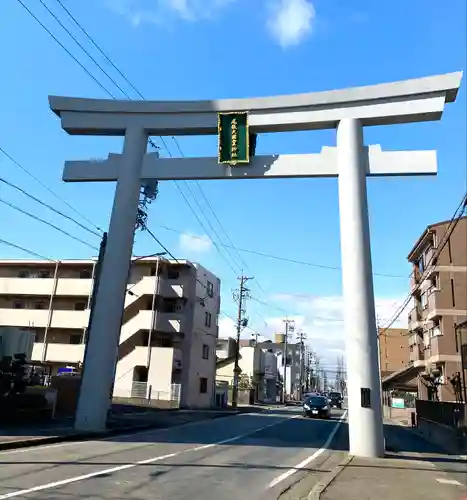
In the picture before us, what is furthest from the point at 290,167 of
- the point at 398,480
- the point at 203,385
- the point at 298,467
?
the point at 203,385

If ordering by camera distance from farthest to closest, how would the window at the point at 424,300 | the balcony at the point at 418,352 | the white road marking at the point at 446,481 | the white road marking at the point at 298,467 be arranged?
the balcony at the point at 418,352 < the window at the point at 424,300 < the white road marking at the point at 298,467 < the white road marking at the point at 446,481

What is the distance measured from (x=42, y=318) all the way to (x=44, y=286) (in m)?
2.71

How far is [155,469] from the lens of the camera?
916 centimetres

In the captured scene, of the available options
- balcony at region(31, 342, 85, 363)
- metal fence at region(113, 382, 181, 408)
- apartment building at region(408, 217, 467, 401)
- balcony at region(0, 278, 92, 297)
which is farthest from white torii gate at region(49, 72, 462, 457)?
balcony at region(31, 342, 85, 363)

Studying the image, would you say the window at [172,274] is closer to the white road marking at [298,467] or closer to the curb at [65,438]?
the curb at [65,438]

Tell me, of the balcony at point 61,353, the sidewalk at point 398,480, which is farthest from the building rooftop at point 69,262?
the sidewalk at point 398,480

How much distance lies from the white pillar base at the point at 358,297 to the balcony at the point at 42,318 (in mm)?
30792

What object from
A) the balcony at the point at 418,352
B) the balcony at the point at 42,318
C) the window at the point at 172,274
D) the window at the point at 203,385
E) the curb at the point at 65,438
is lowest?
the curb at the point at 65,438

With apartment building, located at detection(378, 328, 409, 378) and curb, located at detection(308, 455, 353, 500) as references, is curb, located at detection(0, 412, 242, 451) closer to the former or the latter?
curb, located at detection(308, 455, 353, 500)

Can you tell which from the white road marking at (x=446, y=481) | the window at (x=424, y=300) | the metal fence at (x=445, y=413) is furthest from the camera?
→ the window at (x=424, y=300)

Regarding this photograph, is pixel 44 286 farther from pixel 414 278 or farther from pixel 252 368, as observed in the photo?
pixel 252 368

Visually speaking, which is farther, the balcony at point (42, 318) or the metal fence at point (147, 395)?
the balcony at point (42, 318)

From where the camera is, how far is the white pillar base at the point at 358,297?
12.8 meters

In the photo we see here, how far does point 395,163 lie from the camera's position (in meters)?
14.8
